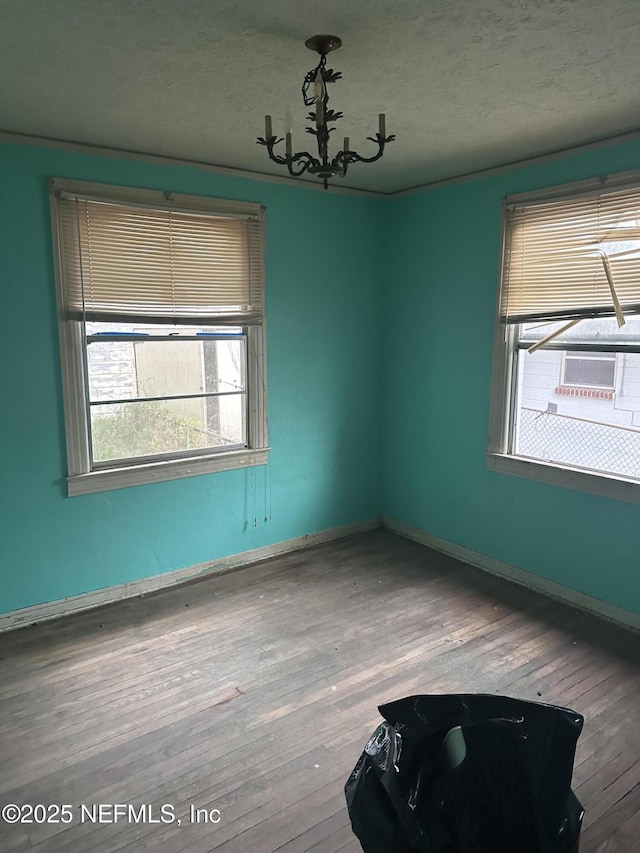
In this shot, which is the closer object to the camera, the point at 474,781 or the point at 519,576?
the point at 474,781

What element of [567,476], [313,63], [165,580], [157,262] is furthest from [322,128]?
[165,580]

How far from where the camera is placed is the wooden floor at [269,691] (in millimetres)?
2033

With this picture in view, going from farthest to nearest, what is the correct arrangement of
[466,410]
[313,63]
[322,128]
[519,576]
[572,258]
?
[466,410] < [519,576] < [572,258] < [313,63] < [322,128]

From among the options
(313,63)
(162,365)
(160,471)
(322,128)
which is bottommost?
(160,471)

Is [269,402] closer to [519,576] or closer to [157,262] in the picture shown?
[157,262]

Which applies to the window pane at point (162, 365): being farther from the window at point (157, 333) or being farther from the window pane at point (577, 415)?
the window pane at point (577, 415)

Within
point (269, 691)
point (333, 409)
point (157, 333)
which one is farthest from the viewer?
point (333, 409)

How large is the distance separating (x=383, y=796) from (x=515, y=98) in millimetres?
2633

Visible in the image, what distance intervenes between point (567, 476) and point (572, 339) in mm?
795

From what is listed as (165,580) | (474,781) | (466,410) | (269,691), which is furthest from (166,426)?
(474,781)

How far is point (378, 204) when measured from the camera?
4.39 metres

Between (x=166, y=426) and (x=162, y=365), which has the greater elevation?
(x=162, y=365)

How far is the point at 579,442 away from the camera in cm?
345

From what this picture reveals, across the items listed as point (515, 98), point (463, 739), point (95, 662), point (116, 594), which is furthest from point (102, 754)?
point (515, 98)
